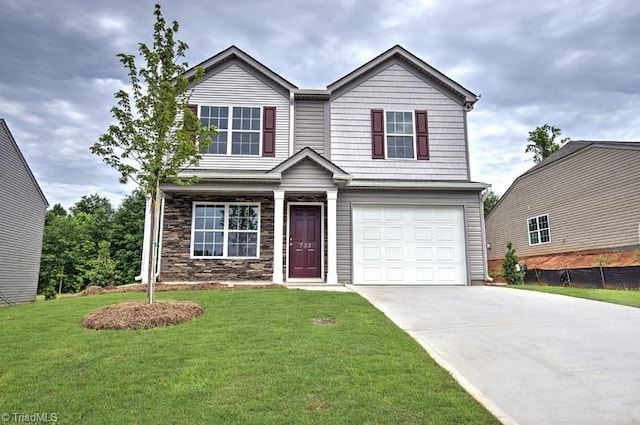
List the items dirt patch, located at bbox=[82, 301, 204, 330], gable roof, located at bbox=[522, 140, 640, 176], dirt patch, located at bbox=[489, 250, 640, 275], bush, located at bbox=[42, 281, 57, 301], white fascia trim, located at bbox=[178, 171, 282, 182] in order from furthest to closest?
bush, located at bbox=[42, 281, 57, 301]
gable roof, located at bbox=[522, 140, 640, 176]
dirt patch, located at bbox=[489, 250, 640, 275]
white fascia trim, located at bbox=[178, 171, 282, 182]
dirt patch, located at bbox=[82, 301, 204, 330]

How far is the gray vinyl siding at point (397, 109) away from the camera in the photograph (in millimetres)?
12336

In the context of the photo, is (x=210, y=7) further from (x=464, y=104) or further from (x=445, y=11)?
(x=464, y=104)

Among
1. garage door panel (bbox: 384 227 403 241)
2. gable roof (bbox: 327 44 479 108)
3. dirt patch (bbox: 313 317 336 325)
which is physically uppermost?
gable roof (bbox: 327 44 479 108)

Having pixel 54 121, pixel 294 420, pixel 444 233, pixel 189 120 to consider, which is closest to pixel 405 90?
pixel 444 233

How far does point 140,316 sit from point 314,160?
6.65 metres

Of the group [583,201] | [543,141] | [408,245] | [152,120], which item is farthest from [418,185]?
[543,141]

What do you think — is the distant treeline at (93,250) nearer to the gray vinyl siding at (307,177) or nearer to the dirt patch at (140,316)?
the gray vinyl siding at (307,177)

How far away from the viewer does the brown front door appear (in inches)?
467

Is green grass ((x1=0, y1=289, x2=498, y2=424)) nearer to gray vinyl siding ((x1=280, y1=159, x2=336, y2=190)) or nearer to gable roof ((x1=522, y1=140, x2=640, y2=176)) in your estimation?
gray vinyl siding ((x1=280, y1=159, x2=336, y2=190))

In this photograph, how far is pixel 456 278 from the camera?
11875 millimetres

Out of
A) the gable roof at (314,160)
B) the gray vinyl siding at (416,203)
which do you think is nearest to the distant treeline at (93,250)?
the gable roof at (314,160)

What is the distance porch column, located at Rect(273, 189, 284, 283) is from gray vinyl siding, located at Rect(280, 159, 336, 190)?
1.12 ft

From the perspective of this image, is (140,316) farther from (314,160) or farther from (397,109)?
(397,109)

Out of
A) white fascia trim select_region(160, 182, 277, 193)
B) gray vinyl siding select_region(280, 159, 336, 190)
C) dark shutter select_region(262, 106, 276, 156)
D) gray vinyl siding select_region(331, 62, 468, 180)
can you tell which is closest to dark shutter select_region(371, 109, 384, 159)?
gray vinyl siding select_region(331, 62, 468, 180)
